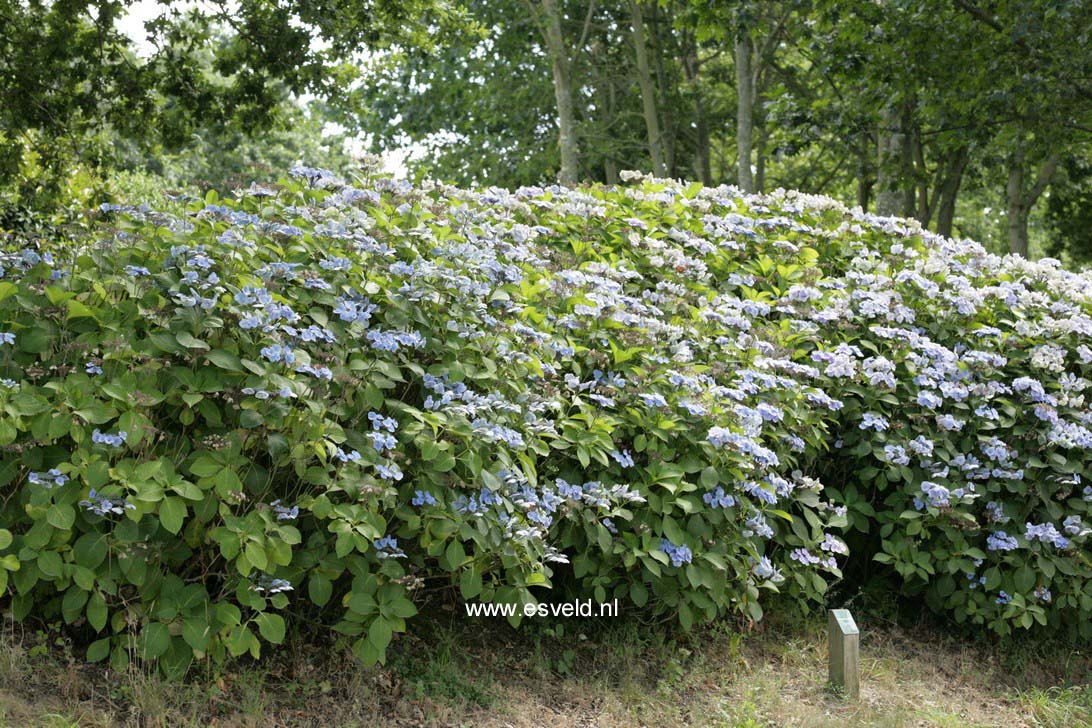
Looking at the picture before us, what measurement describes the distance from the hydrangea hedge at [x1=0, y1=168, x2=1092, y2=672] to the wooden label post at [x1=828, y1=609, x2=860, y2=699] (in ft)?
1.05

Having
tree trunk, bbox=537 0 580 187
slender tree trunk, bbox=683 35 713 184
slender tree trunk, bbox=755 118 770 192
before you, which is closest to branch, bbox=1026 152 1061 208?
slender tree trunk, bbox=755 118 770 192

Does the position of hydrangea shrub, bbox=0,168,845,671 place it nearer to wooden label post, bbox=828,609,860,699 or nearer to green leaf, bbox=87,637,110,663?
green leaf, bbox=87,637,110,663

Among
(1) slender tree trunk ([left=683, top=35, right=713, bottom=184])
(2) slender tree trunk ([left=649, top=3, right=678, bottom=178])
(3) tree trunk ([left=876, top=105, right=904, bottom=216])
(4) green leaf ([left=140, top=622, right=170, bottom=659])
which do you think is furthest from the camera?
(1) slender tree trunk ([left=683, top=35, right=713, bottom=184])

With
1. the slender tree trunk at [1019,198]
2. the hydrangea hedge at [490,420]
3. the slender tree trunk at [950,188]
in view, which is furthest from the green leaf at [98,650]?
the slender tree trunk at [1019,198]

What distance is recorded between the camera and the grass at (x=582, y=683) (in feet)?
10.6

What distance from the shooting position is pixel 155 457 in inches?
129

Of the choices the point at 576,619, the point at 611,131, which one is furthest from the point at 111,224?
the point at 611,131

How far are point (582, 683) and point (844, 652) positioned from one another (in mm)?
1026

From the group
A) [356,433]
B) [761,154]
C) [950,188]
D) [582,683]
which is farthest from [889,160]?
[356,433]

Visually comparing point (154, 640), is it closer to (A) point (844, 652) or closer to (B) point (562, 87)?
(A) point (844, 652)

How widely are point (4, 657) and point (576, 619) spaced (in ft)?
6.95

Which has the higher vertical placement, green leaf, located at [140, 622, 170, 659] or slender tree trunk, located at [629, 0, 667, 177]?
slender tree trunk, located at [629, 0, 667, 177]

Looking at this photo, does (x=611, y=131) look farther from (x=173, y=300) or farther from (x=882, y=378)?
(x=173, y=300)

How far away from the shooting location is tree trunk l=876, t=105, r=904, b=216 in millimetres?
10570
